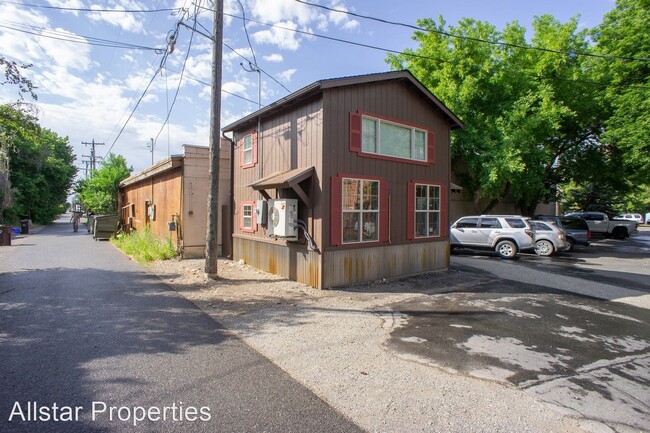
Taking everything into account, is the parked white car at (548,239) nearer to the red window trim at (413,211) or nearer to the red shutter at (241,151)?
the red window trim at (413,211)

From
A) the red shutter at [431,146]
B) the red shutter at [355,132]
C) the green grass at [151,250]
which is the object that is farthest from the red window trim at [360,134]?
the green grass at [151,250]

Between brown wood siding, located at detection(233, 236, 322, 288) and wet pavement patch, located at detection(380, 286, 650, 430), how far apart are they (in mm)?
2199

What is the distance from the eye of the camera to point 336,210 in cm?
812

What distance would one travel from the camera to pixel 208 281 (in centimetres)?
866

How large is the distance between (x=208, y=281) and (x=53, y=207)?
127ft

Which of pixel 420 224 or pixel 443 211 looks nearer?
pixel 420 224

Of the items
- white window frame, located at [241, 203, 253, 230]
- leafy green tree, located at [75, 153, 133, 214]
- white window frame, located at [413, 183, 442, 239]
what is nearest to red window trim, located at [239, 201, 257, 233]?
white window frame, located at [241, 203, 253, 230]

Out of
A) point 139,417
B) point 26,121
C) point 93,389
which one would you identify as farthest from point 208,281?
point 26,121

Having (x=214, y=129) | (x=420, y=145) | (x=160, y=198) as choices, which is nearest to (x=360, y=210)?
(x=420, y=145)

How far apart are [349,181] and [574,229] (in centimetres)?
1525

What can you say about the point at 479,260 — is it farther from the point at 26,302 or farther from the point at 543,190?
the point at 26,302

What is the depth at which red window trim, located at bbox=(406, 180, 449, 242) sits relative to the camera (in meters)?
9.79

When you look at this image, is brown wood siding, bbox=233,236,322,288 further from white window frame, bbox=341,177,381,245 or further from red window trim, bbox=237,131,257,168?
red window trim, bbox=237,131,257,168

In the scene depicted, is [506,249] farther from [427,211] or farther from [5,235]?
[5,235]
